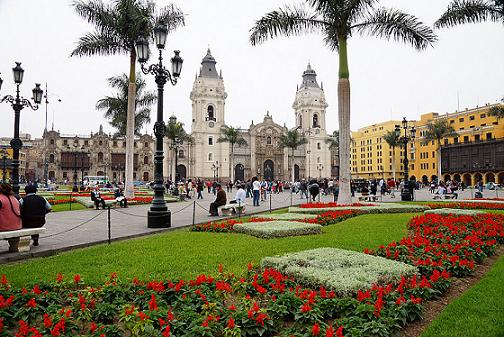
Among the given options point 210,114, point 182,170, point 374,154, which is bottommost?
point 182,170

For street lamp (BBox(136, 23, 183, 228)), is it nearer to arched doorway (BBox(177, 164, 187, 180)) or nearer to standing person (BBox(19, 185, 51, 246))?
standing person (BBox(19, 185, 51, 246))

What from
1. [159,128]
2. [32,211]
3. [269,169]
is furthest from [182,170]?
[32,211]

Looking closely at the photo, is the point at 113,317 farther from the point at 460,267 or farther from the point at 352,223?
the point at 352,223

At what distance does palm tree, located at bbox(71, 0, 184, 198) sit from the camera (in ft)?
64.7

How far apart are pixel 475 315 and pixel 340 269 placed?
1822 millimetres

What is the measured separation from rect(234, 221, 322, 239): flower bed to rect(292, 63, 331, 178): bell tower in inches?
2805

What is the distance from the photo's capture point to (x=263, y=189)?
95.8ft

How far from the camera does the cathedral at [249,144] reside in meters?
72.9

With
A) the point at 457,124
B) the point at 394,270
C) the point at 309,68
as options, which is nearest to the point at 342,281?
the point at 394,270

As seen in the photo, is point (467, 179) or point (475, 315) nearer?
point (475, 315)

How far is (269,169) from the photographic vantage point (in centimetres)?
7919

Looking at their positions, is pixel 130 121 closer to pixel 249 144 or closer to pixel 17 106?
pixel 17 106

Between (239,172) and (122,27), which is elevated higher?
(122,27)

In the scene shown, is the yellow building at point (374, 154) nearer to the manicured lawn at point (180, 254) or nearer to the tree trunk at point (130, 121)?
the tree trunk at point (130, 121)
